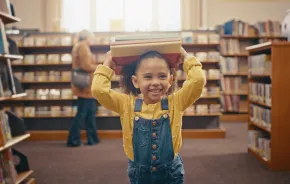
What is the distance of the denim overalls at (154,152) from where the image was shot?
154 cm

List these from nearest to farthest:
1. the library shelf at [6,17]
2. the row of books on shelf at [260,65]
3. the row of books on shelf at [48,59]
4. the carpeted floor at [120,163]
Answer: the library shelf at [6,17] → the carpeted floor at [120,163] → the row of books on shelf at [260,65] → the row of books on shelf at [48,59]

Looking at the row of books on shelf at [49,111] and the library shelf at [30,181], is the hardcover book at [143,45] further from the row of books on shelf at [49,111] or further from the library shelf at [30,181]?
the row of books on shelf at [49,111]

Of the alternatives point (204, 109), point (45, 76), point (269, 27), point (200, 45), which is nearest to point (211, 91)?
point (204, 109)

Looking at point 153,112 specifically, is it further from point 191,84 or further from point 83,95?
point 83,95

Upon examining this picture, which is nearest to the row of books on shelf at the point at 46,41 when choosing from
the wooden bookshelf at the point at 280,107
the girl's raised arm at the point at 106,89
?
the wooden bookshelf at the point at 280,107

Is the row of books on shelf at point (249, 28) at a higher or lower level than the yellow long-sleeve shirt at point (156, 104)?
higher

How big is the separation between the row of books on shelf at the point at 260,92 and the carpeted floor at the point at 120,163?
679 mm

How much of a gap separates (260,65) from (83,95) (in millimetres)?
2287

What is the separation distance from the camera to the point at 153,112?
1589 mm

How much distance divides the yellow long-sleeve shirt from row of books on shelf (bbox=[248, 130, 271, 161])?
2.28m

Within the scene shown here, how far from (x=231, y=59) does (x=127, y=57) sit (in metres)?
6.18

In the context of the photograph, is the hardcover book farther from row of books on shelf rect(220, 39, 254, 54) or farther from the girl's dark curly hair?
row of books on shelf rect(220, 39, 254, 54)

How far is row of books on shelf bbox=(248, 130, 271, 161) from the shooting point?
3.60m

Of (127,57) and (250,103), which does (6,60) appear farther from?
(250,103)
